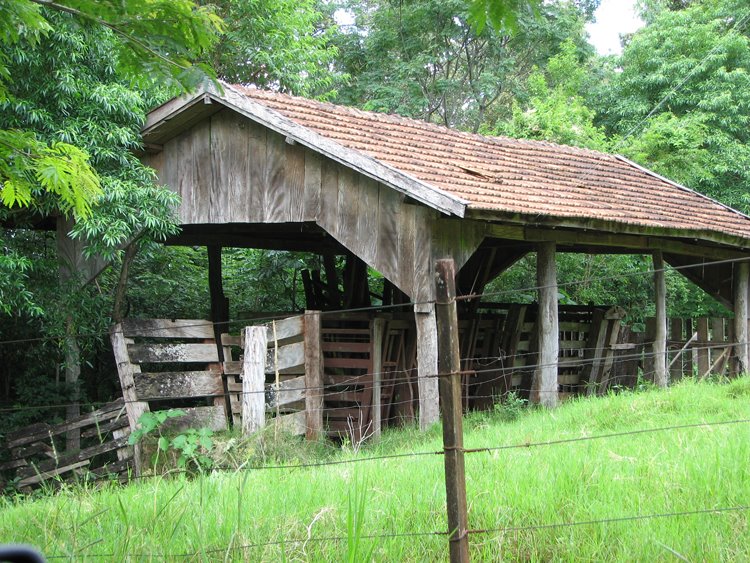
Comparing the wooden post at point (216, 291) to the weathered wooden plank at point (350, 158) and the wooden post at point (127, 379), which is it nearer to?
the wooden post at point (127, 379)

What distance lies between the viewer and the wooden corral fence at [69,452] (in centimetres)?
933

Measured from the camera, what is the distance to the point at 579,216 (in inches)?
375

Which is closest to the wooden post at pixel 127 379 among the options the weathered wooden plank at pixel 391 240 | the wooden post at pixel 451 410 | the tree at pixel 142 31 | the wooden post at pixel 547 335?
the weathered wooden plank at pixel 391 240

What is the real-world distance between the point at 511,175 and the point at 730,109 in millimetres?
11868

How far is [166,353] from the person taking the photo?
965 centimetres

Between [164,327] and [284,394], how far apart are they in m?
1.72

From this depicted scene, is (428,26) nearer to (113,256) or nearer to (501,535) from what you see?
(113,256)

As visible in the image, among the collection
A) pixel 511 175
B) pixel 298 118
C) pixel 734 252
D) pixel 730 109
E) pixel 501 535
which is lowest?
pixel 501 535

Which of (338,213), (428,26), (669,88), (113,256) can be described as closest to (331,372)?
(338,213)

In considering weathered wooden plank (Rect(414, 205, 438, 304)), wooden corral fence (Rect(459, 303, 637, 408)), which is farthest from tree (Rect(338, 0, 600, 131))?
weathered wooden plank (Rect(414, 205, 438, 304))

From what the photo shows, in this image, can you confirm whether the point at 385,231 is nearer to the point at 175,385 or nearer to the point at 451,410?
the point at 175,385

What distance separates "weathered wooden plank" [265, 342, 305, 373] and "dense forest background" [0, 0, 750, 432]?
83.3 inches

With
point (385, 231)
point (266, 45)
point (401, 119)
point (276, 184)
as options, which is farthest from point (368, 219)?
point (266, 45)

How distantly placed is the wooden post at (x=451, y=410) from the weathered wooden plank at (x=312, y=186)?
6.24 metres
